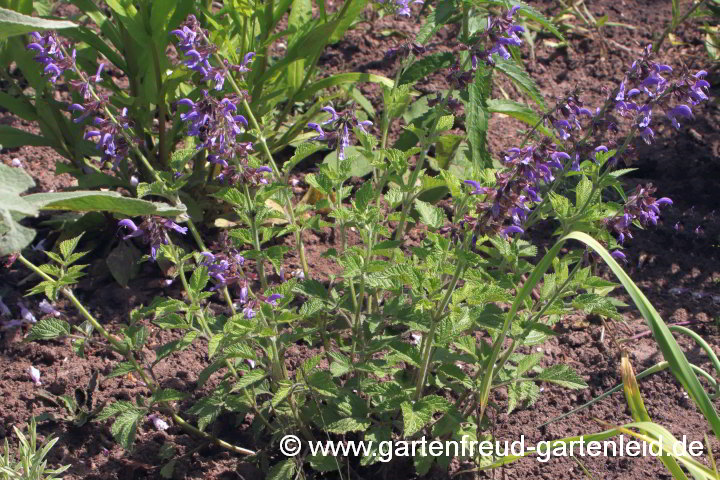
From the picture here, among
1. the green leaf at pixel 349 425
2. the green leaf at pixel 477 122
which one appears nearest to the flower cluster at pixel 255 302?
the green leaf at pixel 349 425

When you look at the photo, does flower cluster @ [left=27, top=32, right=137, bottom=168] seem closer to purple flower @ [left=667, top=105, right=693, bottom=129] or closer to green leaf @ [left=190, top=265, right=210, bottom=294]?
green leaf @ [left=190, top=265, right=210, bottom=294]

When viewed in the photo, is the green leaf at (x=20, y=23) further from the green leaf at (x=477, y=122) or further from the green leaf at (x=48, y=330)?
the green leaf at (x=477, y=122)

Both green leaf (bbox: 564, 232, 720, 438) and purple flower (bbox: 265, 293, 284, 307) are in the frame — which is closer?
green leaf (bbox: 564, 232, 720, 438)

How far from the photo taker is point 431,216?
2254mm

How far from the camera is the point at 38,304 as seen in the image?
3.06 metres

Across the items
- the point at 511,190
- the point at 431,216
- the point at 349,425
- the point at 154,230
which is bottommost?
the point at 349,425

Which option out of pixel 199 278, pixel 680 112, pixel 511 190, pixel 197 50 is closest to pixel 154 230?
pixel 199 278

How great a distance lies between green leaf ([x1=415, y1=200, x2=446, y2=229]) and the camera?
2.21 metres

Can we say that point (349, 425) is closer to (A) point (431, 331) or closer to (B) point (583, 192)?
(A) point (431, 331)

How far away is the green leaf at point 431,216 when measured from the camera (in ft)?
7.25

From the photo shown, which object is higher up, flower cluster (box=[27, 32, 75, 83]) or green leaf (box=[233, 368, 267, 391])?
flower cluster (box=[27, 32, 75, 83])

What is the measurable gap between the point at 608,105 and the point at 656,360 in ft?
4.01

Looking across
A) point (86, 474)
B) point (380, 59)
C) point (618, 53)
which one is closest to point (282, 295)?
point (86, 474)

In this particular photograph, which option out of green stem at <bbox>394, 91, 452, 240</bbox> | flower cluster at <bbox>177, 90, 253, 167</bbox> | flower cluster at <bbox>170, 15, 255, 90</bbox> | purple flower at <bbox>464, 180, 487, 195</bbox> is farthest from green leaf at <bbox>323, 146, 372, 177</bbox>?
purple flower at <bbox>464, 180, 487, 195</bbox>
